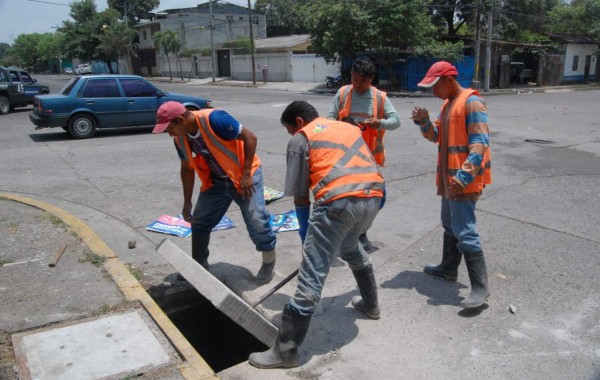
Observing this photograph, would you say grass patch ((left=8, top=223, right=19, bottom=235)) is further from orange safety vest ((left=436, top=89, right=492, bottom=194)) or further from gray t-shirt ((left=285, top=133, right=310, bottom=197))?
orange safety vest ((left=436, top=89, right=492, bottom=194))

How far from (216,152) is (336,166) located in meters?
1.17

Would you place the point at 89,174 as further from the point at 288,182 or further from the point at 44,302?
the point at 288,182

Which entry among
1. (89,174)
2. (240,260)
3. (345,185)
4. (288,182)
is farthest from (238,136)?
(89,174)

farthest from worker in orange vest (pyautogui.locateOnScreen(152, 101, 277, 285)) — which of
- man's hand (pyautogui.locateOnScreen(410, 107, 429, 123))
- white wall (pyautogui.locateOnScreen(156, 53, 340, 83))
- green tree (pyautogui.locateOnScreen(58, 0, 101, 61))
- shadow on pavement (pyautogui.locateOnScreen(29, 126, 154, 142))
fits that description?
green tree (pyautogui.locateOnScreen(58, 0, 101, 61))

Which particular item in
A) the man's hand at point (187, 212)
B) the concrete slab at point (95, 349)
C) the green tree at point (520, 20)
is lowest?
the concrete slab at point (95, 349)

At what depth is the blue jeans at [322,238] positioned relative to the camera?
3.13 meters

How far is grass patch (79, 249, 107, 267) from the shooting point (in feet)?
15.4

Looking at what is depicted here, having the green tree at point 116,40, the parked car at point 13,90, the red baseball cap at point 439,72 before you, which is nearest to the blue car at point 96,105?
the parked car at point 13,90

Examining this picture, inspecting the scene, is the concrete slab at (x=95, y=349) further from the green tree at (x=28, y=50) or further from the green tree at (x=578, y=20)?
the green tree at (x=28, y=50)

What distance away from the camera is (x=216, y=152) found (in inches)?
155

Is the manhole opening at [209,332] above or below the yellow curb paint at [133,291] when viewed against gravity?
below

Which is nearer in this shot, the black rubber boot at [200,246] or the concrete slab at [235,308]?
the concrete slab at [235,308]

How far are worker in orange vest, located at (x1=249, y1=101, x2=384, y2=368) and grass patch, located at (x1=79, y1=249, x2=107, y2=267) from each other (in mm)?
2089

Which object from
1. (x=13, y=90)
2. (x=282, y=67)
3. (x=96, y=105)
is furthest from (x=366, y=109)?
(x=282, y=67)
